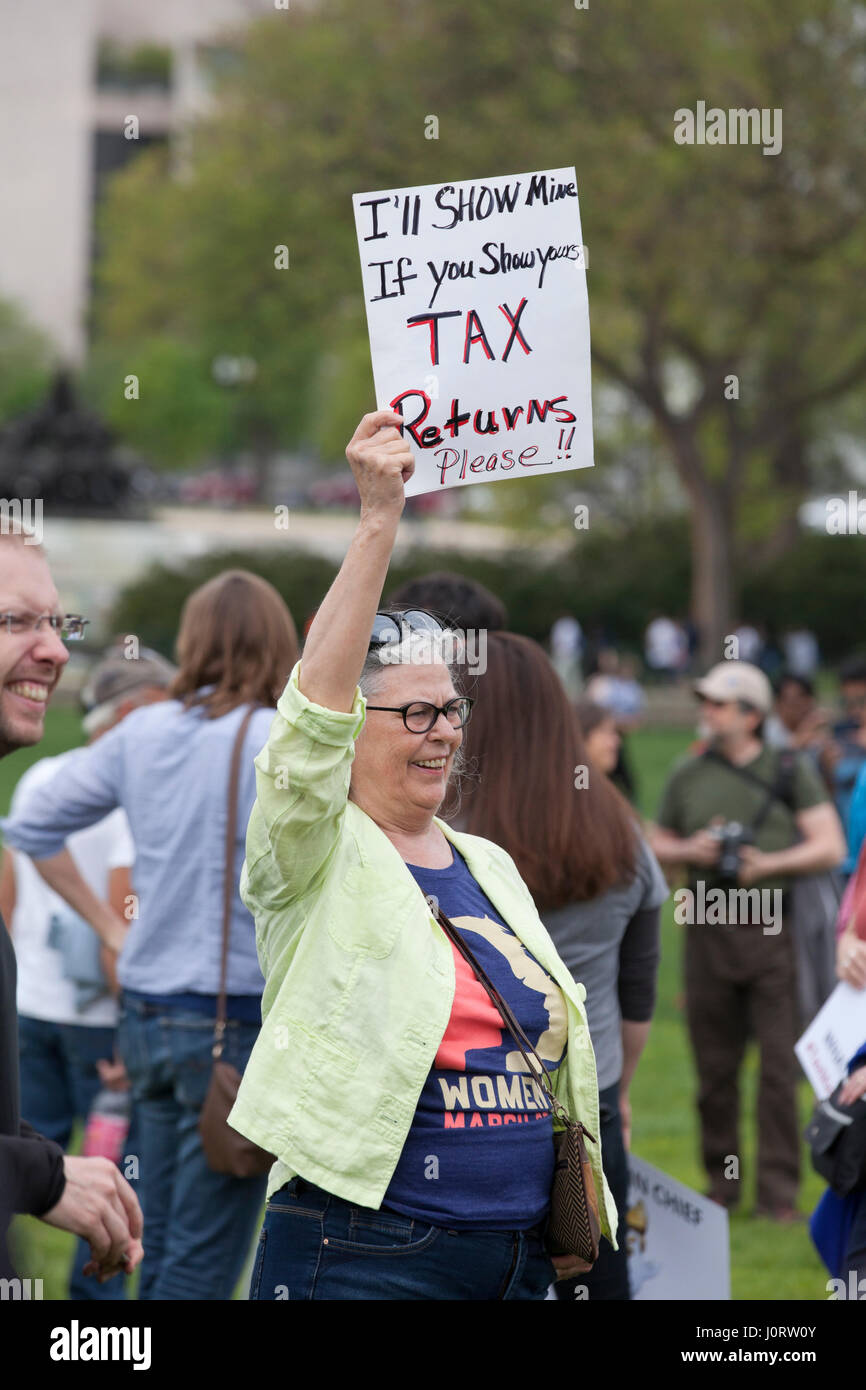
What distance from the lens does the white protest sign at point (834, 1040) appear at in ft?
12.9

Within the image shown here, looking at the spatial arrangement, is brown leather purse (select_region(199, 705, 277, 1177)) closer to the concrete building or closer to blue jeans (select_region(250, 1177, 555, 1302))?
blue jeans (select_region(250, 1177, 555, 1302))

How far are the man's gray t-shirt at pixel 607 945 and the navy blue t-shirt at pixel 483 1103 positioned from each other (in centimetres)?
78

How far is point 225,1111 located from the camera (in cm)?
399

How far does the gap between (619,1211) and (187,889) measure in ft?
4.27

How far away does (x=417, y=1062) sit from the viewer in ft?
9.01

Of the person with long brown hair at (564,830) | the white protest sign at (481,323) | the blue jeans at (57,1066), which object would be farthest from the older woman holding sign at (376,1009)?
the blue jeans at (57,1066)

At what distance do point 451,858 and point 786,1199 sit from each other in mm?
3813

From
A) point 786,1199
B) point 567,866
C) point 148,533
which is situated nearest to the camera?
point 567,866

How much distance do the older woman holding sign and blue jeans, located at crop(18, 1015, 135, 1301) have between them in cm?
223

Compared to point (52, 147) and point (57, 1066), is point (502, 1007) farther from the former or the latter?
point (52, 147)

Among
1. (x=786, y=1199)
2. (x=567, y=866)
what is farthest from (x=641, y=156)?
(x=567, y=866)

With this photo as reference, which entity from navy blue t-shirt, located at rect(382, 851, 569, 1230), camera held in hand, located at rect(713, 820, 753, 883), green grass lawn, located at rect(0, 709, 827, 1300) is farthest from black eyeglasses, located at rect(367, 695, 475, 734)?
camera held in hand, located at rect(713, 820, 753, 883)

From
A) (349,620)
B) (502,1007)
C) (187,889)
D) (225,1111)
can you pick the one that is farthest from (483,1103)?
(187,889)
